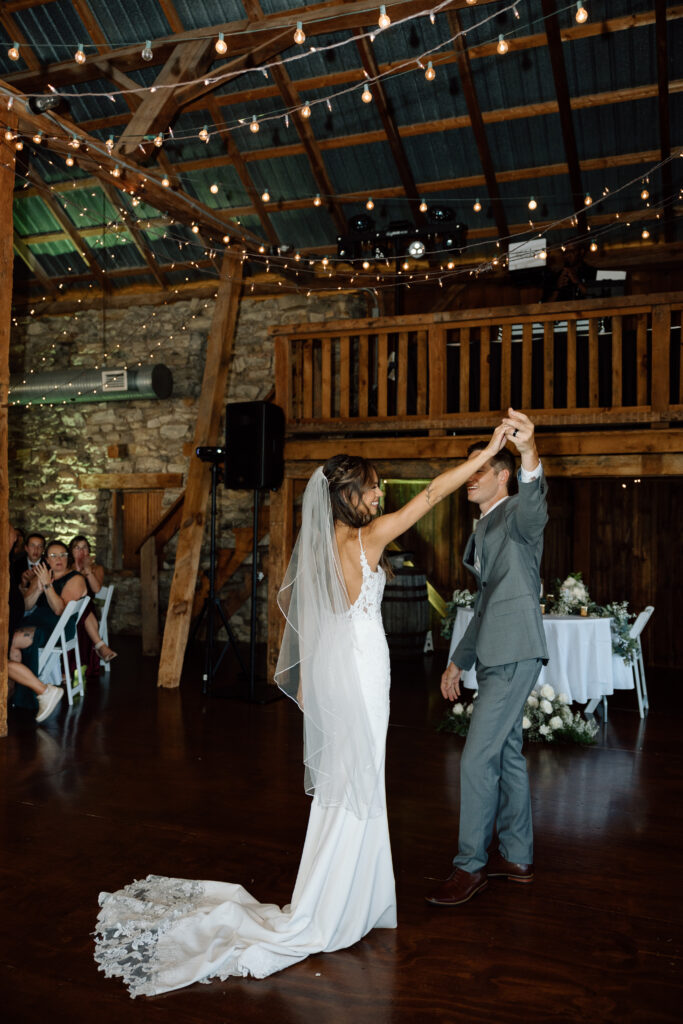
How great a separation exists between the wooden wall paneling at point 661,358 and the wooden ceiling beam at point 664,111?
1396 millimetres

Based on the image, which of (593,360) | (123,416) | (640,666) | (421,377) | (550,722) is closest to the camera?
(550,722)

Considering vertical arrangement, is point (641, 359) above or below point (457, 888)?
above

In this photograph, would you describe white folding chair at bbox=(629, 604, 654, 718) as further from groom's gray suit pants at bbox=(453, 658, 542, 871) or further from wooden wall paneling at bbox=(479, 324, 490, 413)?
groom's gray suit pants at bbox=(453, 658, 542, 871)

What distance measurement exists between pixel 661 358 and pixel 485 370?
1318 millimetres

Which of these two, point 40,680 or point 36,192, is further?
point 36,192

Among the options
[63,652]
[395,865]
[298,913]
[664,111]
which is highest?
[664,111]

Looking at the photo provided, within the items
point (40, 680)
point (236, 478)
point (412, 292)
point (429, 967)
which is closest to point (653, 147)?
point (412, 292)

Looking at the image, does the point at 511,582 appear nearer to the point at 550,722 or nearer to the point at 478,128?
the point at 550,722

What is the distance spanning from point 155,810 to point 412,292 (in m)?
6.92

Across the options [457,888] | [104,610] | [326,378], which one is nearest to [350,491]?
[457,888]

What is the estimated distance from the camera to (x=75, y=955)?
270cm

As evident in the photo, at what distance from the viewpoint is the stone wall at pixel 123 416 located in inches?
391

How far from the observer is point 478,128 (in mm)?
8047

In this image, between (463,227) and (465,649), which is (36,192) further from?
(465,649)
